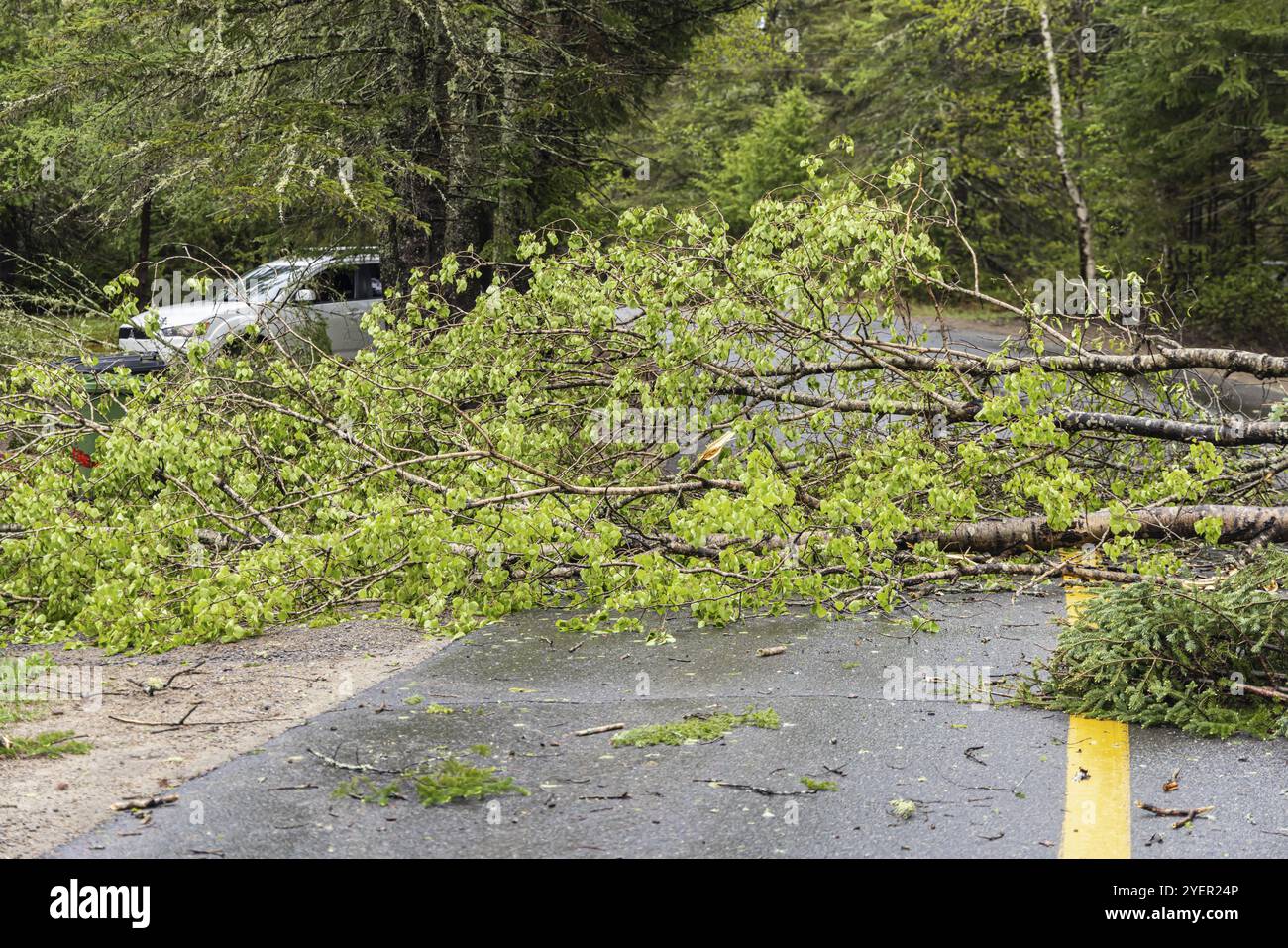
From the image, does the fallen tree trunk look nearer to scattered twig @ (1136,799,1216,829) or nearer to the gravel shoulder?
scattered twig @ (1136,799,1216,829)

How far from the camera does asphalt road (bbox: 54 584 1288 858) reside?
3867mm

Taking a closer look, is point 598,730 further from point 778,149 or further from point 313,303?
point 778,149

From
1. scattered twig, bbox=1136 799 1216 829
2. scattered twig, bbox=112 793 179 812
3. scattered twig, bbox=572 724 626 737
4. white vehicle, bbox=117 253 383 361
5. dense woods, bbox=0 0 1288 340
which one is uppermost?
dense woods, bbox=0 0 1288 340

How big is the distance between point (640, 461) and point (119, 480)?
307 cm

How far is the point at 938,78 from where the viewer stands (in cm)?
2944

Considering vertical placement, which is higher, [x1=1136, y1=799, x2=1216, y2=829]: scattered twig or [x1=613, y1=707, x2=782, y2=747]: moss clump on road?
[x1=613, y1=707, x2=782, y2=747]: moss clump on road

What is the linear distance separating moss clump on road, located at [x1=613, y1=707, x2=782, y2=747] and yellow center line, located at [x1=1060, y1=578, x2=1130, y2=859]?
1.10 metres

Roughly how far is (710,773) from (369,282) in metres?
16.0

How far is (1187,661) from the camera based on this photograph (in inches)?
197

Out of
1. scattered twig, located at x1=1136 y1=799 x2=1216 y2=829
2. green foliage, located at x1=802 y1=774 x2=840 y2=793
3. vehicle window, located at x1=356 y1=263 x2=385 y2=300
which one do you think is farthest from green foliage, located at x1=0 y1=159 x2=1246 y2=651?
vehicle window, located at x1=356 y1=263 x2=385 y2=300

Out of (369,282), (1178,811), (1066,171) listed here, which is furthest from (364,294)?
(1178,811)

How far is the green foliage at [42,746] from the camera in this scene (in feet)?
15.4
